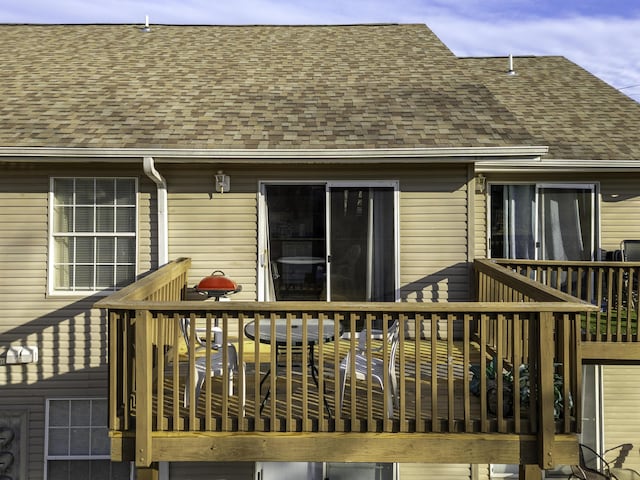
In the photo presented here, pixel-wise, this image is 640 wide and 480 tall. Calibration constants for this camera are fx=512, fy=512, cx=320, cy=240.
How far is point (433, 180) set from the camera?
621 centimetres

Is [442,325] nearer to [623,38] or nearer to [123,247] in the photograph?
[123,247]

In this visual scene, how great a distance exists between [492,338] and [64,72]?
283 inches

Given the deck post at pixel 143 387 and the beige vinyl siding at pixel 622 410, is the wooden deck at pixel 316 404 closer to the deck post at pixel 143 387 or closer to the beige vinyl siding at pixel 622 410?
the deck post at pixel 143 387

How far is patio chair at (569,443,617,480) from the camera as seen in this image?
6430mm

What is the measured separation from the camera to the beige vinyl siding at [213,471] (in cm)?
591

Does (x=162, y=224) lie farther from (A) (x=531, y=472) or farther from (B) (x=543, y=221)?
(B) (x=543, y=221)

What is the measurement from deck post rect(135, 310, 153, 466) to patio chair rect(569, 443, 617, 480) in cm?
524

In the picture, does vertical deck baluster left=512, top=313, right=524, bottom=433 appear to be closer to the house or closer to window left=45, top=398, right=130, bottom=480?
the house

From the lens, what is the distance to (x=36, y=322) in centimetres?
610

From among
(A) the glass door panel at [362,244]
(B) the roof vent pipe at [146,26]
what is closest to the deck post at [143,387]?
(A) the glass door panel at [362,244]

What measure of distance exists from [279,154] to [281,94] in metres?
1.85

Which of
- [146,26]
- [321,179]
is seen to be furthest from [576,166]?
[146,26]

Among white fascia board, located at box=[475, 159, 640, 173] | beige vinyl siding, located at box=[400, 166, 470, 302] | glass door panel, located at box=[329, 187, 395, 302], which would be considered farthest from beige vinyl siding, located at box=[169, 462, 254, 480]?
white fascia board, located at box=[475, 159, 640, 173]

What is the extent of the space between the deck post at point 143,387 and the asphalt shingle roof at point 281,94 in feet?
8.74
